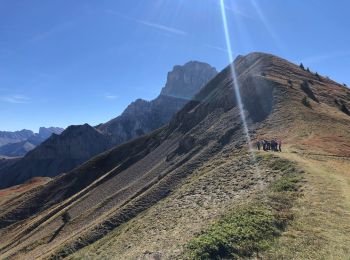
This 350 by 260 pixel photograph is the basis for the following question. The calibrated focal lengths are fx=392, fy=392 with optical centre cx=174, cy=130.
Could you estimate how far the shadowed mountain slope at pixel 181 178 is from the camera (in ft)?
130

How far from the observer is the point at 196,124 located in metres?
106

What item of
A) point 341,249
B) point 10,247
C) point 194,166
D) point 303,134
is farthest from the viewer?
point 10,247

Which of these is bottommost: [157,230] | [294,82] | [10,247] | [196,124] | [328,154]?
[10,247]

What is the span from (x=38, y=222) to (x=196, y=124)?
4673 cm

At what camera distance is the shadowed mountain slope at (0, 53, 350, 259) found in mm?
39562

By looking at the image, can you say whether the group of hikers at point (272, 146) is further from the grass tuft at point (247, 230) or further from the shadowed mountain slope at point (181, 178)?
the grass tuft at point (247, 230)

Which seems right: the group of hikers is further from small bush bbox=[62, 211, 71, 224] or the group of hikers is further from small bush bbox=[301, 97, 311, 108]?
small bush bbox=[62, 211, 71, 224]

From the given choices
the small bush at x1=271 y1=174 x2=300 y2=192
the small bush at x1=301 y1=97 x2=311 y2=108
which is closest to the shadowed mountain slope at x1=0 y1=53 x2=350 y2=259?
the small bush at x1=301 y1=97 x2=311 y2=108

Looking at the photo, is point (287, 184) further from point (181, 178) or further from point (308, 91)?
point (308, 91)

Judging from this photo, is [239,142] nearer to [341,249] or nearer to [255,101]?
[255,101]

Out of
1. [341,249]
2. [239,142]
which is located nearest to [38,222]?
[239,142]

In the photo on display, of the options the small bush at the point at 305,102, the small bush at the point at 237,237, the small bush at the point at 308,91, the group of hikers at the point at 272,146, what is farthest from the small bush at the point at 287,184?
the small bush at the point at 308,91

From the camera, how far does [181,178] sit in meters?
64.6

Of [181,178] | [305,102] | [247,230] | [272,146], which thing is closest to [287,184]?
[247,230]
